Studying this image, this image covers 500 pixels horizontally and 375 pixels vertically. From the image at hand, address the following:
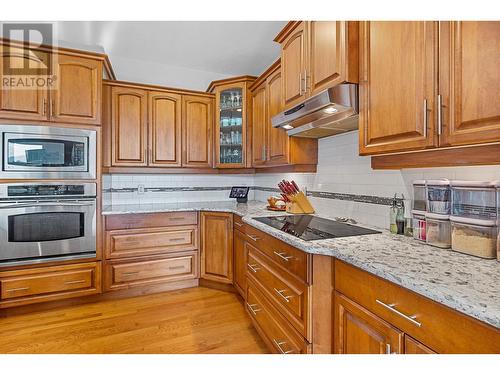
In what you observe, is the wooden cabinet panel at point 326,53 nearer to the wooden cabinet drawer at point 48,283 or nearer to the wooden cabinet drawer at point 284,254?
the wooden cabinet drawer at point 284,254

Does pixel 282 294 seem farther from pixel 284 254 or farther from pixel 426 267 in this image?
pixel 426 267

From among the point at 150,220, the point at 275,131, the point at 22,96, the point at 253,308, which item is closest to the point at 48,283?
the point at 150,220

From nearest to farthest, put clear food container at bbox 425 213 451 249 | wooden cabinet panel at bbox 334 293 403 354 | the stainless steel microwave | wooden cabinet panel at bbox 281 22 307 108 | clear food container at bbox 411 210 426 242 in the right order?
1. wooden cabinet panel at bbox 334 293 403 354
2. clear food container at bbox 425 213 451 249
3. clear food container at bbox 411 210 426 242
4. wooden cabinet panel at bbox 281 22 307 108
5. the stainless steel microwave

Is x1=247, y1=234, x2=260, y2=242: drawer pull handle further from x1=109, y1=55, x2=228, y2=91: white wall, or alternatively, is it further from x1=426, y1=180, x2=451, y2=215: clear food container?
x1=109, y1=55, x2=228, y2=91: white wall

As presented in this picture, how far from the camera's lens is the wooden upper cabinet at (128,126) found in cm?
279

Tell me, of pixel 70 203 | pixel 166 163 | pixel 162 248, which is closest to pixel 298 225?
pixel 162 248

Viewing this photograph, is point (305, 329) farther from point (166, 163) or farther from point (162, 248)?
point (166, 163)

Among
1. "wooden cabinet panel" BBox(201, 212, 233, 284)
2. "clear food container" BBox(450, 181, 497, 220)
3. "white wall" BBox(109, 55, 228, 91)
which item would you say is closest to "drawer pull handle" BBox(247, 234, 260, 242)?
"wooden cabinet panel" BBox(201, 212, 233, 284)

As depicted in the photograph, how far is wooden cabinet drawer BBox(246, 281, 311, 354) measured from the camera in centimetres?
139

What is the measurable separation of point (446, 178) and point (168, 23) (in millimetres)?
2496

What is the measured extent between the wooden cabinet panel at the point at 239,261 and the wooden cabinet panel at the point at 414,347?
1.63 metres

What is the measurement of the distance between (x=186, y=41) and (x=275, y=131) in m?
1.34

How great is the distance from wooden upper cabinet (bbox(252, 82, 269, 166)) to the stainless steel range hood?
585 mm

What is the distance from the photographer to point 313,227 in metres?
1.74
